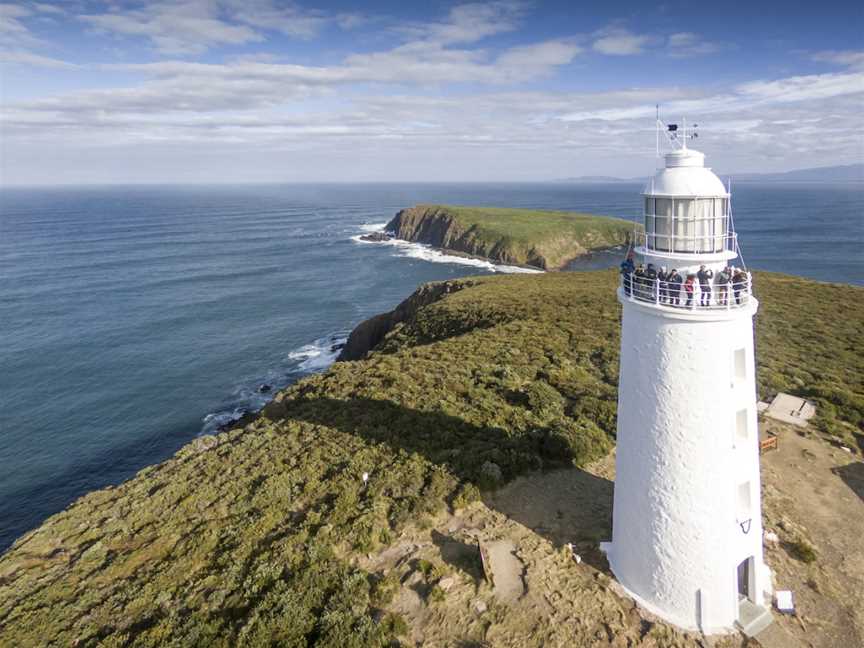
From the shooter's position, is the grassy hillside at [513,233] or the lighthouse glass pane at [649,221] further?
the grassy hillside at [513,233]

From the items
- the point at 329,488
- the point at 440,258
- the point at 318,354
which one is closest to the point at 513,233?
the point at 440,258

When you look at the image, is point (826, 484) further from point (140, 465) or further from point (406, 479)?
point (140, 465)

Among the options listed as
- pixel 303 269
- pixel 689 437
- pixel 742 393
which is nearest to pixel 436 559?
pixel 689 437

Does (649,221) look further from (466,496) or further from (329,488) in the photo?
(329,488)

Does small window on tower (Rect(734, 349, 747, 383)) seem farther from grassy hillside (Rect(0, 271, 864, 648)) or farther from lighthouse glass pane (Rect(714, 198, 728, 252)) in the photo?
grassy hillside (Rect(0, 271, 864, 648))

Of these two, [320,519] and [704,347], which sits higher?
[704,347]

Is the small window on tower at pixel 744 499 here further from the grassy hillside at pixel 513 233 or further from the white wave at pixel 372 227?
the white wave at pixel 372 227

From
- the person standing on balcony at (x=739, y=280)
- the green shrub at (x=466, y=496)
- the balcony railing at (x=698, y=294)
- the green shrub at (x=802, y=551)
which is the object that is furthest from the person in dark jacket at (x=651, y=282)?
the green shrub at (x=802, y=551)
